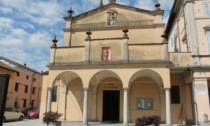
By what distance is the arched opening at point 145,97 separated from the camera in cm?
1662

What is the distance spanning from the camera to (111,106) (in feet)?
58.2

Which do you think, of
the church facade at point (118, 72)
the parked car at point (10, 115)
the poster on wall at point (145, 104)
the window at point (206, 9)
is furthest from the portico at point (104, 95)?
the window at point (206, 9)

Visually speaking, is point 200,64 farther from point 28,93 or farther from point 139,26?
point 28,93

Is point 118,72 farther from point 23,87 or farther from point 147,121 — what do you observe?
point 23,87

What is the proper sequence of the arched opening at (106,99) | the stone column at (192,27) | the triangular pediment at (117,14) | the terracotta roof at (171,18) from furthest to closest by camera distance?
1. the terracotta roof at (171,18)
2. the triangular pediment at (117,14)
3. the arched opening at (106,99)
4. the stone column at (192,27)

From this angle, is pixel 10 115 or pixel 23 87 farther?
pixel 23 87

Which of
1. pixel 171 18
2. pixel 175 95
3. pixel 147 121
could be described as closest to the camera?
pixel 147 121

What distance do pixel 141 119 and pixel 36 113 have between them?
20251 mm

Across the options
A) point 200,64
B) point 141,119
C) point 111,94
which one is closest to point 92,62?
point 111,94

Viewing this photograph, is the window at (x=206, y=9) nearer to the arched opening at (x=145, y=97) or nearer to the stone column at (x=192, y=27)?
the stone column at (x=192, y=27)

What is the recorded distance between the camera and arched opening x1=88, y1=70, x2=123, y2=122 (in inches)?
688

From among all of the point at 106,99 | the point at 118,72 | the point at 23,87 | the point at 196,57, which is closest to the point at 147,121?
the point at 118,72

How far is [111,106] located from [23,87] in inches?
971

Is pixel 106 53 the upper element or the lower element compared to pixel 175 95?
upper
